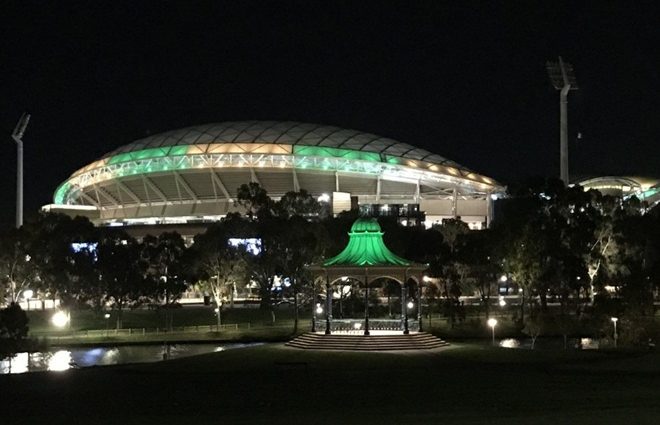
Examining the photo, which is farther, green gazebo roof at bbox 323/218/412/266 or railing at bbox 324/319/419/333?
railing at bbox 324/319/419/333

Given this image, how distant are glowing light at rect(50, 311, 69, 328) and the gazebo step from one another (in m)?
24.6

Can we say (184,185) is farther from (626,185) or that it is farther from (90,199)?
(626,185)

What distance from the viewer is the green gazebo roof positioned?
49.0m

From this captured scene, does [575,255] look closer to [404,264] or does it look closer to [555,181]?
[555,181]

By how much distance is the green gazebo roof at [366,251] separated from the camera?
161 feet

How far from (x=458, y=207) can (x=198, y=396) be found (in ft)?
285

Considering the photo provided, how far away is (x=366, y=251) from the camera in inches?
1966

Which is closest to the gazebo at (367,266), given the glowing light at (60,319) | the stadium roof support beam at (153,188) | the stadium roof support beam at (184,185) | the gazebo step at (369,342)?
the gazebo step at (369,342)

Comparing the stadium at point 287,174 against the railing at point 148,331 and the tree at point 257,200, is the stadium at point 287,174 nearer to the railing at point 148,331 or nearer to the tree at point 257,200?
the tree at point 257,200

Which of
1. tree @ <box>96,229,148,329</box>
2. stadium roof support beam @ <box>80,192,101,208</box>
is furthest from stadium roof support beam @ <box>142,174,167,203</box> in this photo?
tree @ <box>96,229,148,329</box>

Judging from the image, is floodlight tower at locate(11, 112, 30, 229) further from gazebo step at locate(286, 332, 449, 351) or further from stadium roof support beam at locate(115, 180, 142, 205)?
gazebo step at locate(286, 332, 449, 351)

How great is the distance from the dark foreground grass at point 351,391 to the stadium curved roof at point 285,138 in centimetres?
6861

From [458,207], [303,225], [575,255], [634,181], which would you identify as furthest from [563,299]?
[634,181]

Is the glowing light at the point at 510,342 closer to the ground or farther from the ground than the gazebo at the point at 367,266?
closer to the ground
